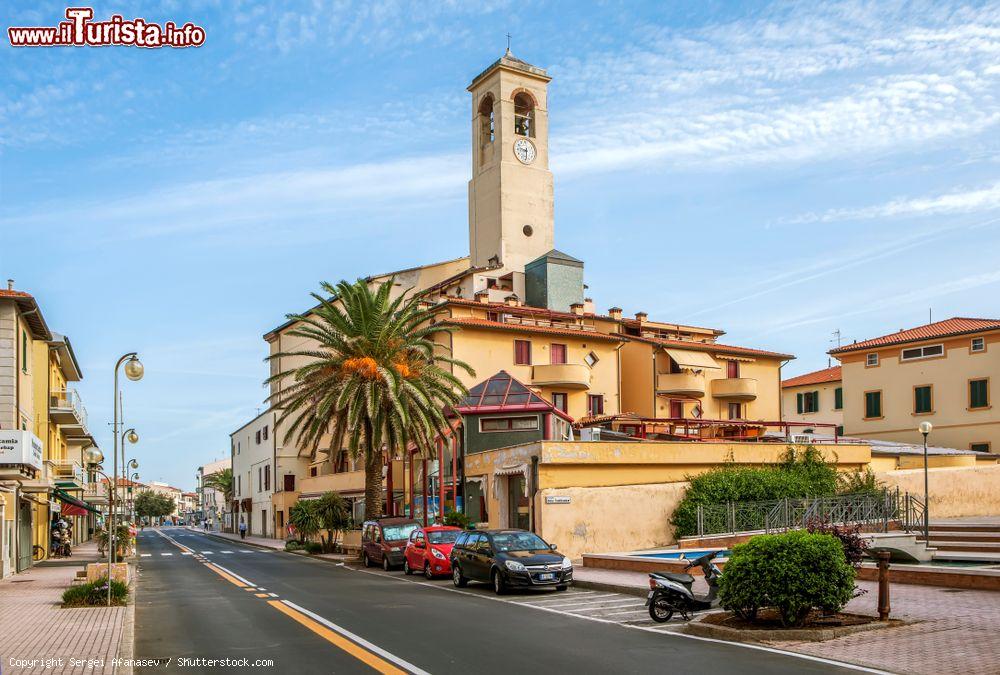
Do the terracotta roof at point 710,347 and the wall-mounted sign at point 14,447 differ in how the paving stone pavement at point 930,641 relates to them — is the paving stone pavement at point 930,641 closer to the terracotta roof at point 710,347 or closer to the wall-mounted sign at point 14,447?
the wall-mounted sign at point 14,447

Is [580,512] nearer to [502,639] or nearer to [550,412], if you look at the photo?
[550,412]

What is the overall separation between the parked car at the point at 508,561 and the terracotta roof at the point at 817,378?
49321mm

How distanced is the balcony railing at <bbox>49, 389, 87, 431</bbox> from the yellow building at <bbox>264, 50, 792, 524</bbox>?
12.3m

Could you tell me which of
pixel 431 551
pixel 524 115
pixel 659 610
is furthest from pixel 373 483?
pixel 524 115

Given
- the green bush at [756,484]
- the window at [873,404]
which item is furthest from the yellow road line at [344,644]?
the window at [873,404]

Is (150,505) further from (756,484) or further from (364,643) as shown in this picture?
(364,643)

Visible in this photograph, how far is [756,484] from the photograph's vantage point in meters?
33.4

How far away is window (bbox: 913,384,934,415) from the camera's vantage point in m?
49.9

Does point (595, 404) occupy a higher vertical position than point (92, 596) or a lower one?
higher

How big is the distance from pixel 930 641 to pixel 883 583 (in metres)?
1.59

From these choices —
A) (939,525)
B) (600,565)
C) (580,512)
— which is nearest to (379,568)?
(580,512)

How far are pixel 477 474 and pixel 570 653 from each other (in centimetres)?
2376

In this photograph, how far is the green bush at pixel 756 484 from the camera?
1272 inches

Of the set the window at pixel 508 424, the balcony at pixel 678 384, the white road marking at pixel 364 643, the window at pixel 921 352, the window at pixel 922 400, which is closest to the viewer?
the white road marking at pixel 364 643
